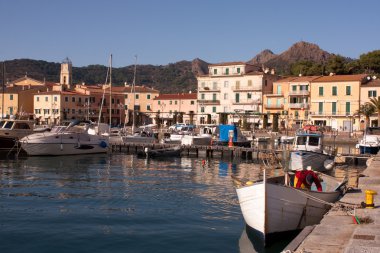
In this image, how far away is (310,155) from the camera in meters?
36.4

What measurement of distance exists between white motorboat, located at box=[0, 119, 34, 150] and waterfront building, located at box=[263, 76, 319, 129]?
43159 mm

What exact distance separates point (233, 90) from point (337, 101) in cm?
2045

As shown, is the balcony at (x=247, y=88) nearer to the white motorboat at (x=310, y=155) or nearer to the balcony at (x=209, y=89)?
the balcony at (x=209, y=89)

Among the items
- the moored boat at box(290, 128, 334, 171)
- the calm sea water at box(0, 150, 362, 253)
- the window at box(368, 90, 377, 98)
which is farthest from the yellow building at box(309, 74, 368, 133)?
the calm sea water at box(0, 150, 362, 253)

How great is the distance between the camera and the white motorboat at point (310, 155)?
116ft

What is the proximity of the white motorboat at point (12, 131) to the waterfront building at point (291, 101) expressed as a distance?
4316 cm

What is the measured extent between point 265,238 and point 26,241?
7.75 meters

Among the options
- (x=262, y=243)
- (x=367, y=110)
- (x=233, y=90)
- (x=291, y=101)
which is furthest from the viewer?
(x=233, y=90)

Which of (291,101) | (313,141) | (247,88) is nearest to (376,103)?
(291,101)

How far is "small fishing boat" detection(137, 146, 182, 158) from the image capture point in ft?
166

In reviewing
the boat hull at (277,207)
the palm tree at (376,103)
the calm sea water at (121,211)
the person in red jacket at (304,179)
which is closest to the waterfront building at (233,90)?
the palm tree at (376,103)

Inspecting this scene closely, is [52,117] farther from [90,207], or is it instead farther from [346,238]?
[346,238]

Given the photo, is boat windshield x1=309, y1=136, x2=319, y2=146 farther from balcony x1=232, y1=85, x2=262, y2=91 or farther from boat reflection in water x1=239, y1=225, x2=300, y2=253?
balcony x1=232, y1=85, x2=262, y2=91

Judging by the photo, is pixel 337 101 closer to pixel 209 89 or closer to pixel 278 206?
pixel 209 89
